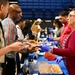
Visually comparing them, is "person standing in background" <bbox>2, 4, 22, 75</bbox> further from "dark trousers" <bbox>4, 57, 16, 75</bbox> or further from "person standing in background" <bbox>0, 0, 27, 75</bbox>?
"person standing in background" <bbox>0, 0, 27, 75</bbox>

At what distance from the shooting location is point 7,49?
1479mm

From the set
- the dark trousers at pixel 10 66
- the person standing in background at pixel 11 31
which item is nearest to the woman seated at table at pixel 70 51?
the person standing in background at pixel 11 31

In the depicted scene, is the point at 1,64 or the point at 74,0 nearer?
the point at 1,64

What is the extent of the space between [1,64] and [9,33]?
0.45 meters

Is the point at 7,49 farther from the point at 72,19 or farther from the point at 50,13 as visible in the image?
the point at 50,13

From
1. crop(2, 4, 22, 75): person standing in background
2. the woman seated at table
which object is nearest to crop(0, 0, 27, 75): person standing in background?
crop(2, 4, 22, 75): person standing in background

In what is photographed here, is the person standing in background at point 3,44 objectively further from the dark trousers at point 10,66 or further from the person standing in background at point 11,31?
the dark trousers at point 10,66

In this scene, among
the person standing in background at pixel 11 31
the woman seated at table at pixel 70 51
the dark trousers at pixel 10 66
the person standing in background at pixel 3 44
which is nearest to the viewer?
the person standing in background at pixel 3 44

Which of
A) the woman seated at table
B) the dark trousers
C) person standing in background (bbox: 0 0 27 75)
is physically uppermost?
person standing in background (bbox: 0 0 27 75)

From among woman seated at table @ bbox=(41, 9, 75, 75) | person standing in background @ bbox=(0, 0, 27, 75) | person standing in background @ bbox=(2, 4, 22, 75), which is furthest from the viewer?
person standing in background @ bbox=(2, 4, 22, 75)

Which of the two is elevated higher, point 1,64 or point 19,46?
point 19,46

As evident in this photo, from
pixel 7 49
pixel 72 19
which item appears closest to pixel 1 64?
pixel 7 49

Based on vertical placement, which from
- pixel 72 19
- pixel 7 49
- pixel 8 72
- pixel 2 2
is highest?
pixel 2 2

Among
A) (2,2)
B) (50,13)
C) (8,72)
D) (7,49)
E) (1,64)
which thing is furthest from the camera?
(50,13)
